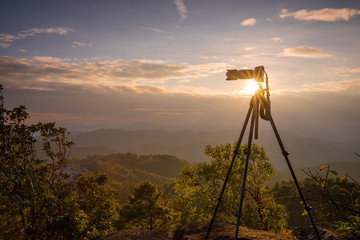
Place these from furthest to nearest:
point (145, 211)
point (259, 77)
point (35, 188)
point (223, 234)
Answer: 1. point (145, 211)
2. point (35, 188)
3. point (223, 234)
4. point (259, 77)

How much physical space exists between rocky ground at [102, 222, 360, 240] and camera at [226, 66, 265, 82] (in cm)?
510

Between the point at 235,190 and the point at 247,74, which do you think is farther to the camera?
the point at 235,190

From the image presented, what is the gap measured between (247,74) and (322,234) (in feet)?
18.4

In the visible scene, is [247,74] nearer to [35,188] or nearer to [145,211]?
[35,188]

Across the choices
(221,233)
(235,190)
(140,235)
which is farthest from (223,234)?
(235,190)

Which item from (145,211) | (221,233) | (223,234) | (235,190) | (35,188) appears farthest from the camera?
(145,211)

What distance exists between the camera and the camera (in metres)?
5.52

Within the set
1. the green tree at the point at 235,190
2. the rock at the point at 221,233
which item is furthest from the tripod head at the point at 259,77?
the green tree at the point at 235,190

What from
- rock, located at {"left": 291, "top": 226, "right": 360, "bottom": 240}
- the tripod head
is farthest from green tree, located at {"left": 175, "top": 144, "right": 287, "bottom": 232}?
the tripod head

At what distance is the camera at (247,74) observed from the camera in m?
5.52

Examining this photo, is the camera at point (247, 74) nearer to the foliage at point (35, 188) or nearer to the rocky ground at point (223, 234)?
the rocky ground at point (223, 234)

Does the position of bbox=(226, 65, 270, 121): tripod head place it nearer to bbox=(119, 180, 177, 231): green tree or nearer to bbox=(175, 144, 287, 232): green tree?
bbox=(175, 144, 287, 232): green tree

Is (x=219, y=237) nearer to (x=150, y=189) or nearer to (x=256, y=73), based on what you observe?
(x=256, y=73)

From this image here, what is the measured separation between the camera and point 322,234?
6.49m
